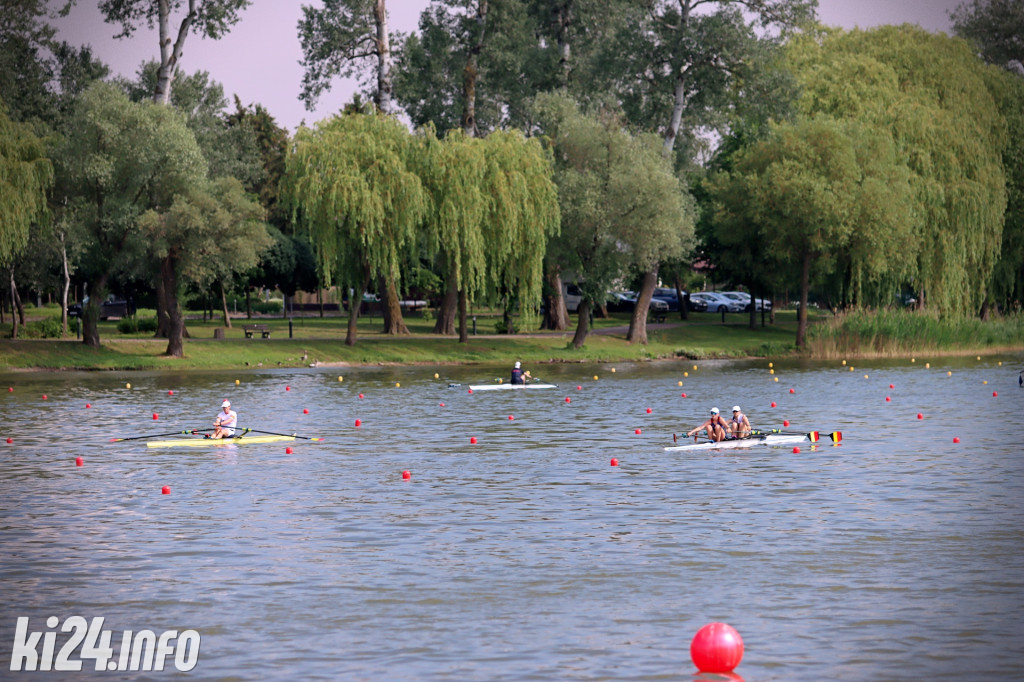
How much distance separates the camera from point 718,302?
372 feet

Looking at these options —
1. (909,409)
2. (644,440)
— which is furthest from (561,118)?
Result: (644,440)

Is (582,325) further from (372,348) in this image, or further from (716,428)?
(716,428)

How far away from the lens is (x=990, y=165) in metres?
74.4

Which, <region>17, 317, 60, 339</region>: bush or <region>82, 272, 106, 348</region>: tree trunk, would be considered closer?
<region>82, 272, 106, 348</region>: tree trunk

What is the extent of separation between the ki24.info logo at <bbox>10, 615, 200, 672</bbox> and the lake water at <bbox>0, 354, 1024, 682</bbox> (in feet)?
0.56

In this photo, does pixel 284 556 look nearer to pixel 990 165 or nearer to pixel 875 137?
pixel 875 137

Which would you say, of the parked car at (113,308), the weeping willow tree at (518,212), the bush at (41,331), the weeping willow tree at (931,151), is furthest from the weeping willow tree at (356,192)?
the parked car at (113,308)

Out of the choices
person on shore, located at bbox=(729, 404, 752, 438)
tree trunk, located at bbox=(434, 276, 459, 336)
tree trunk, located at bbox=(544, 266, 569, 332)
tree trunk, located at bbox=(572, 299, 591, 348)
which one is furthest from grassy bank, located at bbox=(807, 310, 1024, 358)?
person on shore, located at bbox=(729, 404, 752, 438)

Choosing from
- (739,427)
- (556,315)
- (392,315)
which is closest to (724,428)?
(739,427)

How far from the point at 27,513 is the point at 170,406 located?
22.0 m

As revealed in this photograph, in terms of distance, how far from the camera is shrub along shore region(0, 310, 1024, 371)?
2447 inches

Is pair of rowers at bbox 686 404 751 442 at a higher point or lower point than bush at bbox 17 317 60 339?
lower

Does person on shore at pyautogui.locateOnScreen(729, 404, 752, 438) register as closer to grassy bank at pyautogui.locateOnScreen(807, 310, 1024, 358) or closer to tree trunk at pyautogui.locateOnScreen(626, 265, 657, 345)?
grassy bank at pyautogui.locateOnScreen(807, 310, 1024, 358)

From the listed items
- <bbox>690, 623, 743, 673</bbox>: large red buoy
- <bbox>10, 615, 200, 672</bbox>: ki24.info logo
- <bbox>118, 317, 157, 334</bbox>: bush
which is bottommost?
<bbox>10, 615, 200, 672</bbox>: ki24.info logo
